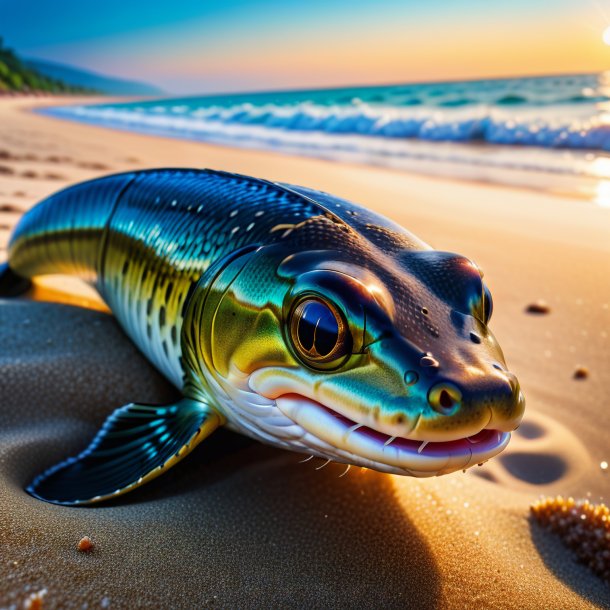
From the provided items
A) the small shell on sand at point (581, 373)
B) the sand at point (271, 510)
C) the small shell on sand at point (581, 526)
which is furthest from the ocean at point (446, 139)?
the small shell on sand at point (581, 526)

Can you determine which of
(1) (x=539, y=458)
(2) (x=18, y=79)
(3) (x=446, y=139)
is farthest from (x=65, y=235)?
(2) (x=18, y=79)

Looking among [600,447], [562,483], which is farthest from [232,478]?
[600,447]

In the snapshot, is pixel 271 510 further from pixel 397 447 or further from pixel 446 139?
pixel 446 139

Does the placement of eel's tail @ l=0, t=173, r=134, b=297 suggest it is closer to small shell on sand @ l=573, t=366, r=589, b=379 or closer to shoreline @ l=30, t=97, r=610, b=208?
small shell on sand @ l=573, t=366, r=589, b=379

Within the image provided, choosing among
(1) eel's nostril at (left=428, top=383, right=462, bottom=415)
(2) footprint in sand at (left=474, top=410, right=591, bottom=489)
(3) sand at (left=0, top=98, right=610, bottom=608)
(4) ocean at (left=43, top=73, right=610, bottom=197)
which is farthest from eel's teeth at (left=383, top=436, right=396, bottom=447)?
(4) ocean at (left=43, top=73, right=610, bottom=197)

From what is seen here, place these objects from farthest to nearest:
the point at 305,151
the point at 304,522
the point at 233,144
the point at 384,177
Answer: the point at 233,144, the point at 305,151, the point at 384,177, the point at 304,522

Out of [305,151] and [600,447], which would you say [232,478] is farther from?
[305,151]
